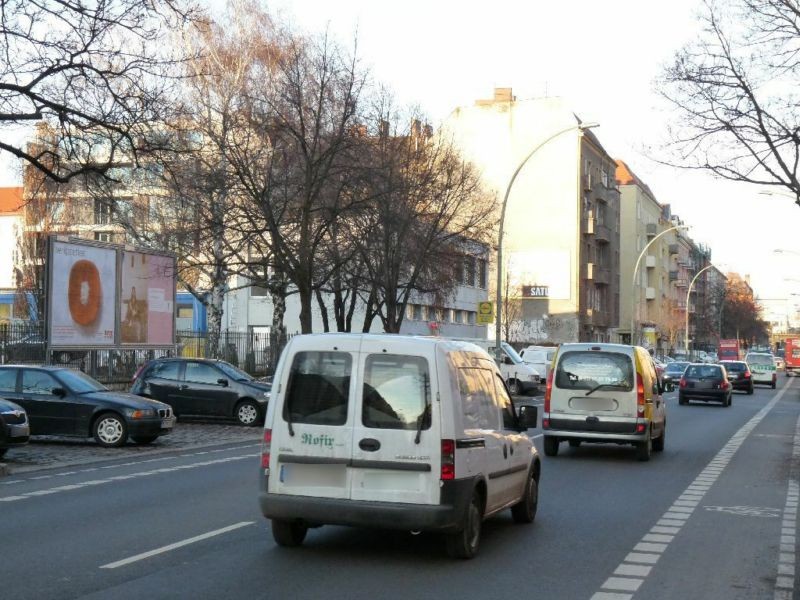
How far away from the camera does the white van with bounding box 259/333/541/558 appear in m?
8.23

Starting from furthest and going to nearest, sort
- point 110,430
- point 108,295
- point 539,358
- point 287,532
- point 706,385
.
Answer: point 539,358
point 706,385
point 108,295
point 110,430
point 287,532

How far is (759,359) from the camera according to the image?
68.1 meters

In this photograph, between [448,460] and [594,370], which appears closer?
[448,460]

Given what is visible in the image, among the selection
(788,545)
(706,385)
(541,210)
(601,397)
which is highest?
(541,210)

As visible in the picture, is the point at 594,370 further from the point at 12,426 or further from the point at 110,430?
the point at 12,426

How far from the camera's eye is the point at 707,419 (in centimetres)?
3112

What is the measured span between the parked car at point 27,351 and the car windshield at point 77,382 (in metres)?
7.28

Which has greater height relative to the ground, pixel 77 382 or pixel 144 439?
pixel 77 382

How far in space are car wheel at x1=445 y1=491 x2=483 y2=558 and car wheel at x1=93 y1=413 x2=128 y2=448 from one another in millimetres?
11980

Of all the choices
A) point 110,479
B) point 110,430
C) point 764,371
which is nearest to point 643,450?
point 110,479

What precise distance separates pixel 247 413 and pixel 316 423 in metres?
16.9

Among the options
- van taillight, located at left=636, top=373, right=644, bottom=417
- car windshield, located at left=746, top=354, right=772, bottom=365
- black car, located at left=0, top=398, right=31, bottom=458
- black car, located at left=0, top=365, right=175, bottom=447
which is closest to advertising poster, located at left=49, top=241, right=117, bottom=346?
black car, located at left=0, top=365, right=175, bottom=447

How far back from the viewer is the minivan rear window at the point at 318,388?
848cm

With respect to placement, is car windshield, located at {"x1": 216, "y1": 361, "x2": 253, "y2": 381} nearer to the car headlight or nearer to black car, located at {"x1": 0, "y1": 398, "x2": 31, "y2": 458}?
the car headlight
